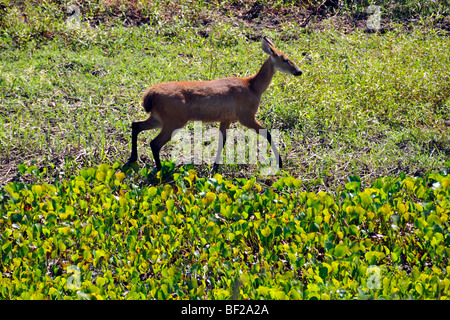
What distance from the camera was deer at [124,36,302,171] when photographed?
7.01 m

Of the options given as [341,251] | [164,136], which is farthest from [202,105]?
[341,251]

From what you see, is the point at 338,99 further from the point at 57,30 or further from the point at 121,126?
the point at 57,30

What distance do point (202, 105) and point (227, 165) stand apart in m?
0.77

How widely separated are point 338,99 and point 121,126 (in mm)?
2884

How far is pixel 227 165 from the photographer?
24.5 ft

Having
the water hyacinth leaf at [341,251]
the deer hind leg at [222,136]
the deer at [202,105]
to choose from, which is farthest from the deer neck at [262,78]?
the water hyacinth leaf at [341,251]

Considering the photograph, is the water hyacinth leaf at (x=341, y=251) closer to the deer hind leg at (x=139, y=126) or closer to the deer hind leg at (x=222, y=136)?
the deer hind leg at (x=222, y=136)

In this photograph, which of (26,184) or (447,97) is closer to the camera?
(26,184)

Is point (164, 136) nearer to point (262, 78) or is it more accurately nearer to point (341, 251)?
point (262, 78)

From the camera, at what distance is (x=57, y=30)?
10.6m

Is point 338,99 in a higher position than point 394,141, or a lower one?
higher

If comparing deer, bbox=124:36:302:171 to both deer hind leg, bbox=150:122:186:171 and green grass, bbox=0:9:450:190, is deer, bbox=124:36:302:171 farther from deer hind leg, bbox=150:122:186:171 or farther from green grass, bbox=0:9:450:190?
green grass, bbox=0:9:450:190

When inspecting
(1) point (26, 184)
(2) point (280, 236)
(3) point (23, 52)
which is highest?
(3) point (23, 52)
